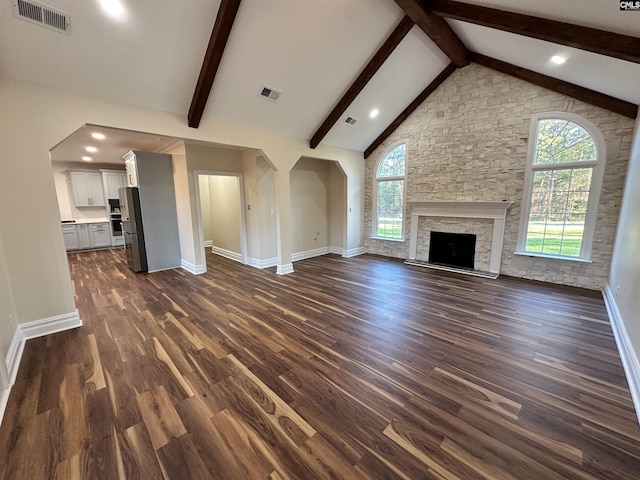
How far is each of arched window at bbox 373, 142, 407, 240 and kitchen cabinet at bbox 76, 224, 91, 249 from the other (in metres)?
8.10

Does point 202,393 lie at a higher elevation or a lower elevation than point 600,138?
lower

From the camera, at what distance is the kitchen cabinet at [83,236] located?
7.24 m

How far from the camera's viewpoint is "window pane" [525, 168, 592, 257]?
4.14m

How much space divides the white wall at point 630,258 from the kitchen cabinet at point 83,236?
10.6m

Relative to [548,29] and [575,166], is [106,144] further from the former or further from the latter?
[575,166]

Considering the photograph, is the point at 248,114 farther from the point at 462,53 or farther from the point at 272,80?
the point at 462,53

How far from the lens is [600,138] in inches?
152

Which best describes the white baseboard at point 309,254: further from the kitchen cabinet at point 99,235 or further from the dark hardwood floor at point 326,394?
the kitchen cabinet at point 99,235

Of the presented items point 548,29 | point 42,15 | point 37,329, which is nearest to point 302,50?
point 42,15

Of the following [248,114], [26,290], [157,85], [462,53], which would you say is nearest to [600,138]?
[462,53]

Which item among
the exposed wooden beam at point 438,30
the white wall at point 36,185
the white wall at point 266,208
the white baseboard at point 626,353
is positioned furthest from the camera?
the white wall at point 266,208

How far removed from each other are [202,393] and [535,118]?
19.7 ft

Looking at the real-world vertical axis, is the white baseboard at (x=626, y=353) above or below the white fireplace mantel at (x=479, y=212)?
below

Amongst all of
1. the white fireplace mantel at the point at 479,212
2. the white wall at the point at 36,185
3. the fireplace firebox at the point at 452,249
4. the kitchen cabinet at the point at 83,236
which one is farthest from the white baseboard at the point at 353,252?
the kitchen cabinet at the point at 83,236
